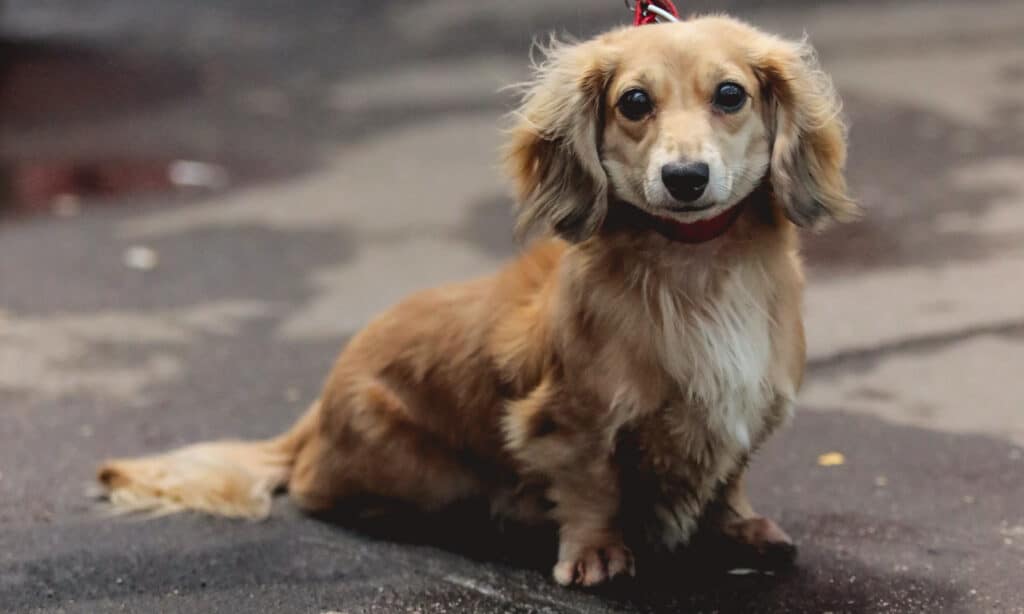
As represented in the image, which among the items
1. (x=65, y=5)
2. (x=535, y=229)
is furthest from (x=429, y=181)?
(x=65, y=5)

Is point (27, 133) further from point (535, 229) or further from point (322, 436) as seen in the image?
point (535, 229)

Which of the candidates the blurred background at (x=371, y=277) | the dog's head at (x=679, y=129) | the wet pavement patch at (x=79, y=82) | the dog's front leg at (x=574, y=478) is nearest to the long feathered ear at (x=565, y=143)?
the dog's head at (x=679, y=129)

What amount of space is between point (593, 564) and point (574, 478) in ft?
0.60

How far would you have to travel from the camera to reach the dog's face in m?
2.49

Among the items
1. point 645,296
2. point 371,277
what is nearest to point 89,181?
point 371,277

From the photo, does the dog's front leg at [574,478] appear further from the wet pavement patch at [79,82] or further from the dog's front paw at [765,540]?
the wet pavement patch at [79,82]

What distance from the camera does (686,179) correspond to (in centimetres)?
247

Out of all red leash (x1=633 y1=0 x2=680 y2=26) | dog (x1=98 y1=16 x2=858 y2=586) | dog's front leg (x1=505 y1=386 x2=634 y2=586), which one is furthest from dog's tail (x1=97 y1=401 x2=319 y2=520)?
red leash (x1=633 y1=0 x2=680 y2=26)

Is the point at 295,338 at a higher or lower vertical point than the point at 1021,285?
lower

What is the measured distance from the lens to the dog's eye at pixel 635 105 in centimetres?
260

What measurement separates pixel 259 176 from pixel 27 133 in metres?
1.88

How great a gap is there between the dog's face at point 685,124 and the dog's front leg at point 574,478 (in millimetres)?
492

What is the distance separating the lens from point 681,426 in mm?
2715

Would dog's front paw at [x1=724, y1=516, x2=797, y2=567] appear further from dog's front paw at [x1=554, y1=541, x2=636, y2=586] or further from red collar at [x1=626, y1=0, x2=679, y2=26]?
red collar at [x1=626, y1=0, x2=679, y2=26]
